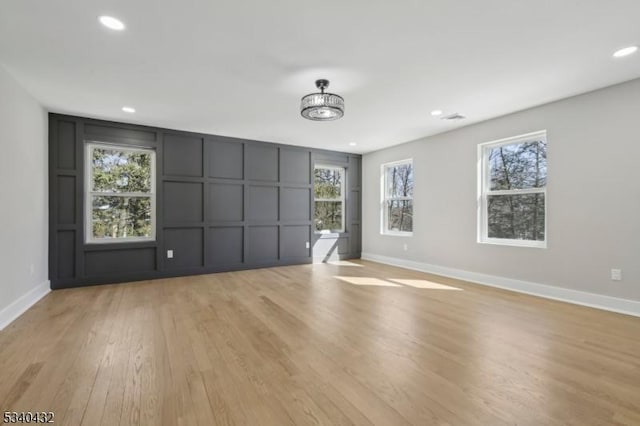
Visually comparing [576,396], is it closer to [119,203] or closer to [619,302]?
[619,302]

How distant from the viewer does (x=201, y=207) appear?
17.4 feet

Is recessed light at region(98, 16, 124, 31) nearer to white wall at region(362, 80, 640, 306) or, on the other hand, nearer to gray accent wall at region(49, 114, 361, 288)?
gray accent wall at region(49, 114, 361, 288)

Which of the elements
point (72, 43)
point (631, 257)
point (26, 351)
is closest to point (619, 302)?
point (631, 257)

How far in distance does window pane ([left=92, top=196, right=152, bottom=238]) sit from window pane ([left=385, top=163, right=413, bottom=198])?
4660mm

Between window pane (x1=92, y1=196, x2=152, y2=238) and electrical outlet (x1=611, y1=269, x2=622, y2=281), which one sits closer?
electrical outlet (x1=611, y1=269, x2=622, y2=281)

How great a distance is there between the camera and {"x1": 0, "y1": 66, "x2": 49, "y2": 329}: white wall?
2938 mm

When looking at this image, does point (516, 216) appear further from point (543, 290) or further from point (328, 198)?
point (328, 198)

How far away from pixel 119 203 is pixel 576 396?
18.6 ft

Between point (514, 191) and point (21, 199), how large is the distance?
622 centimetres

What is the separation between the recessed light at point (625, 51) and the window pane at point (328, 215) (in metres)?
5.04

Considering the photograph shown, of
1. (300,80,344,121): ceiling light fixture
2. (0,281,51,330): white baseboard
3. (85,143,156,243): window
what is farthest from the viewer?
(85,143,156,243): window

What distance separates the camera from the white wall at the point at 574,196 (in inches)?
128

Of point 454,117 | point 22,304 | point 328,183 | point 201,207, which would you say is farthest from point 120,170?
point 454,117

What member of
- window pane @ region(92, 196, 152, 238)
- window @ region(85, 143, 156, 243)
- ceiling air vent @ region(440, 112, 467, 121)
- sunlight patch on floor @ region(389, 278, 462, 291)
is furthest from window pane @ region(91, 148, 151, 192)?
ceiling air vent @ region(440, 112, 467, 121)
